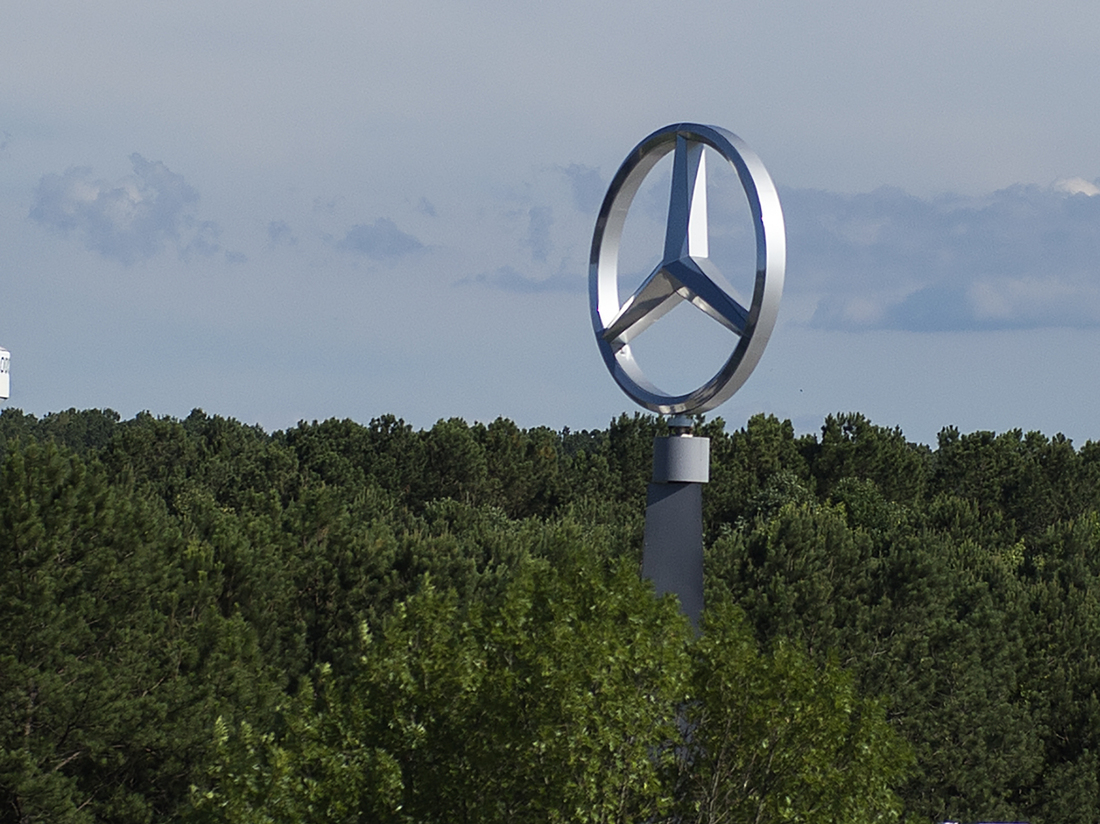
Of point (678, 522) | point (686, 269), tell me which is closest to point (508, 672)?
point (678, 522)

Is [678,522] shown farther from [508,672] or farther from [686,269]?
[508,672]

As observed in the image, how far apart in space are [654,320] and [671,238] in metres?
1.47

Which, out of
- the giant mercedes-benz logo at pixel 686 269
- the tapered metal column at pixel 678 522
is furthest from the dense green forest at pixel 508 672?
the giant mercedes-benz logo at pixel 686 269

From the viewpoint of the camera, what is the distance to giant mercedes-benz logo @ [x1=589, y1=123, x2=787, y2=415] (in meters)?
20.1

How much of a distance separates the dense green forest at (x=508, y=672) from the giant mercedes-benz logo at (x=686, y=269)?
286 cm

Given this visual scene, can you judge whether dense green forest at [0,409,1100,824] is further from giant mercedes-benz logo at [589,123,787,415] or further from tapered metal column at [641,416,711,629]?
giant mercedes-benz logo at [589,123,787,415]

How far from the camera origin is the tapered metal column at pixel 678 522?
21.2m

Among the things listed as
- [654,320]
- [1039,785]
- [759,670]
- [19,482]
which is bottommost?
[1039,785]

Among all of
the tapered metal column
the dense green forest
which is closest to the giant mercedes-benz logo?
the tapered metal column

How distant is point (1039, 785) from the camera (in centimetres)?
4166

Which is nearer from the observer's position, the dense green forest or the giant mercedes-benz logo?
the dense green forest

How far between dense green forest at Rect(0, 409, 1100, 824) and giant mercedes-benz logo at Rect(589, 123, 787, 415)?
9.38 feet

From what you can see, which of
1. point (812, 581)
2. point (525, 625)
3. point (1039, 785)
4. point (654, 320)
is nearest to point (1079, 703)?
point (1039, 785)

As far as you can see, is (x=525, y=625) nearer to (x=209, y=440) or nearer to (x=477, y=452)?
(x=477, y=452)
